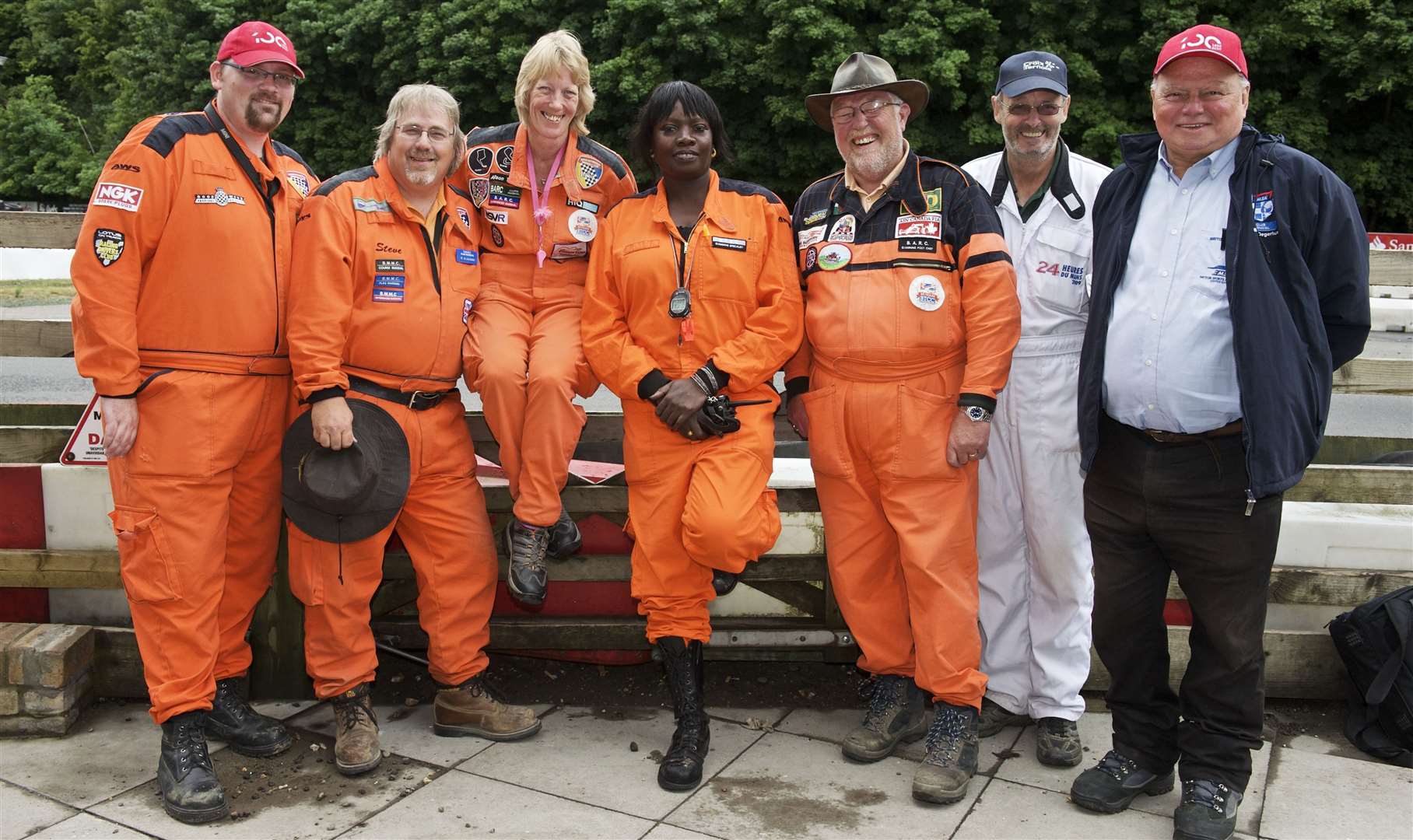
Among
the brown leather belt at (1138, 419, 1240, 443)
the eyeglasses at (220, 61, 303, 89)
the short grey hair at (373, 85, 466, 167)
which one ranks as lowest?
the brown leather belt at (1138, 419, 1240, 443)

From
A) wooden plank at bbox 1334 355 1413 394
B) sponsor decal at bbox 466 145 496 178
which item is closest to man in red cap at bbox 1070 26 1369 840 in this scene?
wooden plank at bbox 1334 355 1413 394

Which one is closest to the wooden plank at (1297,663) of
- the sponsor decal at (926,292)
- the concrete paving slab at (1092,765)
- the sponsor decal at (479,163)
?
the concrete paving slab at (1092,765)

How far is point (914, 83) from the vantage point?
145 inches

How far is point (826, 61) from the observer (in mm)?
21781

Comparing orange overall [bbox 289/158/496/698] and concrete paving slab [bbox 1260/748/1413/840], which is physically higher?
orange overall [bbox 289/158/496/698]

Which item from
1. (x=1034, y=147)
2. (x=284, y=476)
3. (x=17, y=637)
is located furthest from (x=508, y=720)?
(x=1034, y=147)

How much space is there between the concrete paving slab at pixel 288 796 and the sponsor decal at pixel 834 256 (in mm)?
2144

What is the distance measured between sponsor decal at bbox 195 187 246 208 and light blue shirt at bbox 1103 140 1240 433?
2.82m

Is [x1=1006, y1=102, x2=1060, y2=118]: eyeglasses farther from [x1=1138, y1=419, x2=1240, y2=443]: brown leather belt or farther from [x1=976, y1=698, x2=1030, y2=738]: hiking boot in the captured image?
[x1=976, y1=698, x2=1030, y2=738]: hiking boot

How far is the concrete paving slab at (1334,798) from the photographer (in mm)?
3246

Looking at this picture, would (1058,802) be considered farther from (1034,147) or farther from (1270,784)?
(1034,147)

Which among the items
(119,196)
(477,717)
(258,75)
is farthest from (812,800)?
(258,75)

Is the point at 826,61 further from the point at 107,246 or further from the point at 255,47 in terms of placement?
the point at 107,246

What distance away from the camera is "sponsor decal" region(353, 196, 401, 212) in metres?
3.65
